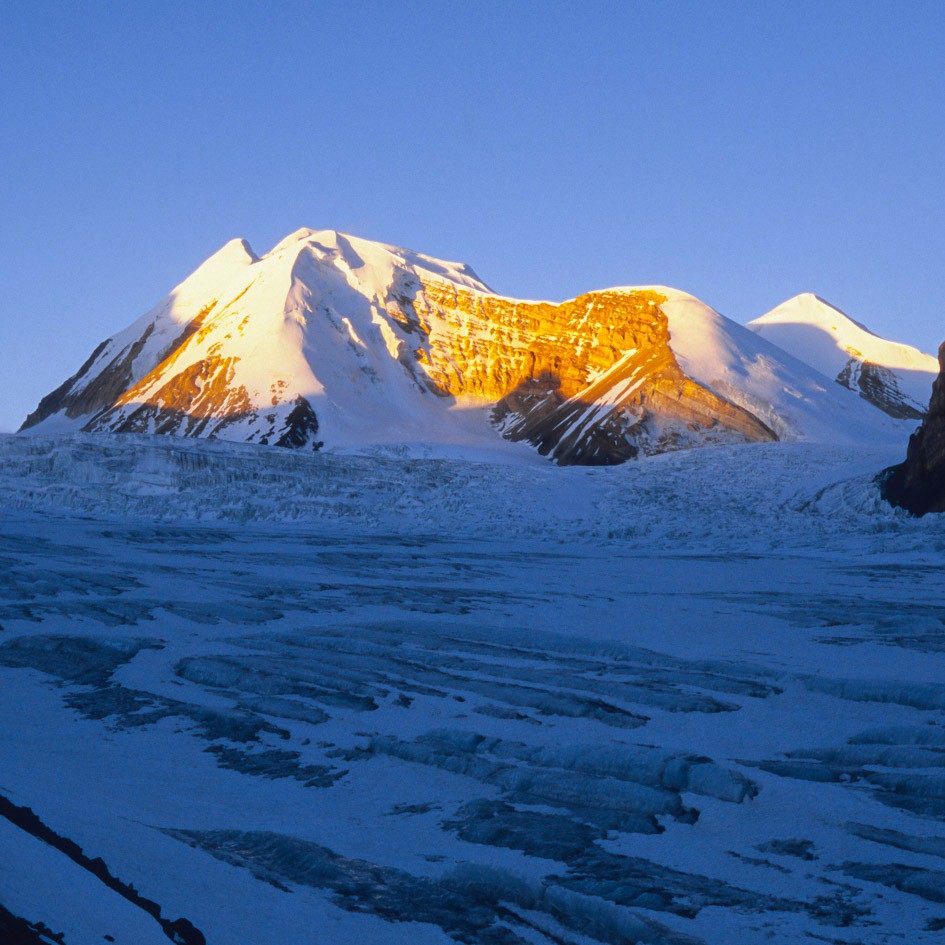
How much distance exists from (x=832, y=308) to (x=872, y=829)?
109758mm

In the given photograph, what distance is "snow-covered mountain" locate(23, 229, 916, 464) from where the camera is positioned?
53.2 meters

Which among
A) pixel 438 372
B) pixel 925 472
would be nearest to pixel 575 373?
pixel 438 372

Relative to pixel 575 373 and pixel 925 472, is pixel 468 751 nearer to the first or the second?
pixel 925 472

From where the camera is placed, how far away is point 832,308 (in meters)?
109

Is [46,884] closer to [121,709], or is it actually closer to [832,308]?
[121,709]

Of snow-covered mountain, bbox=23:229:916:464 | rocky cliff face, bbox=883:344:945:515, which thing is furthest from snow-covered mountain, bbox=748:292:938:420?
rocky cliff face, bbox=883:344:945:515

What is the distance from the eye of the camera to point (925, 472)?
→ 26859 mm

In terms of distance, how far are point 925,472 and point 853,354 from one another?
236 feet

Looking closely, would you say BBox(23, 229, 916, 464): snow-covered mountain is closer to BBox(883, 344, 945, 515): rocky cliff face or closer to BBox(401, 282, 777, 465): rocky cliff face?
BBox(401, 282, 777, 465): rocky cliff face

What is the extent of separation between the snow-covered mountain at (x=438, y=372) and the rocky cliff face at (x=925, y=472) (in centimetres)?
2094

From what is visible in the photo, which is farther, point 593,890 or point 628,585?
point 628,585

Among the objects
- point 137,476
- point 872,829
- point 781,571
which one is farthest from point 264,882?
point 137,476

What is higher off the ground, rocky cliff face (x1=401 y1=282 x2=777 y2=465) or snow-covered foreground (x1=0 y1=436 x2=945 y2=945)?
rocky cliff face (x1=401 y1=282 x2=777 y2=465)

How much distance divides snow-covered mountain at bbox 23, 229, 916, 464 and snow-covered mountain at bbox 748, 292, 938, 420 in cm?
1939
